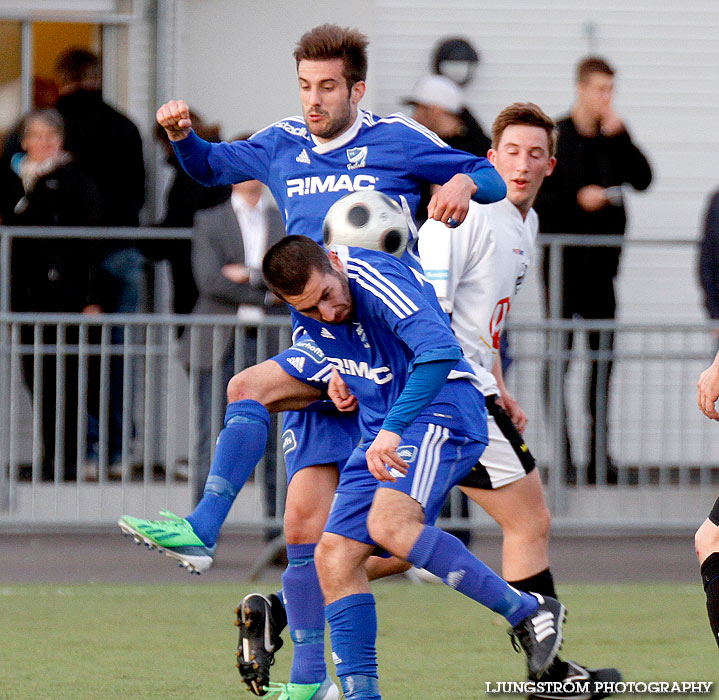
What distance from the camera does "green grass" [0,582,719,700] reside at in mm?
6457

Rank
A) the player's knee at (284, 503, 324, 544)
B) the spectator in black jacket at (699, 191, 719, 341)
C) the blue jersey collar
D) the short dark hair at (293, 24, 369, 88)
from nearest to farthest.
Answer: the short dark hair at (293, 24, 369, 88) < the blue jersey collar < the player's knee at (284, 503, 324, 544) < the spectator in black jacket at (699, 191, 719, 341)

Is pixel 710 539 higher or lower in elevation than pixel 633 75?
lower

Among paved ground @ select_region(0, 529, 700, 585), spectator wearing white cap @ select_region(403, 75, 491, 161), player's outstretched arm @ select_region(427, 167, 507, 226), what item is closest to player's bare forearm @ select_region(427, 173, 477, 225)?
player's outstretched arm @ select_region(427, 167, 507, 226)

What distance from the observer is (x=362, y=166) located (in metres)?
5.83

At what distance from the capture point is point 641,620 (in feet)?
26.7

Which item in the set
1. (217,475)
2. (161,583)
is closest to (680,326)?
(161,583)

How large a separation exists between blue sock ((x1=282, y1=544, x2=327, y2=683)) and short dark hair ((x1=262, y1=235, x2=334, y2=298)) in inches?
50.5

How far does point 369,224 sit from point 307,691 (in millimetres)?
1743

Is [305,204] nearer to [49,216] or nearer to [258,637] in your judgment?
[258,637]

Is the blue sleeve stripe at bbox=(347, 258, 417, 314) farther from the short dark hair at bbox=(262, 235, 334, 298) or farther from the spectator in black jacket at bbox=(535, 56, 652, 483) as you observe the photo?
the spectator in black jacket at bbox=(535, 56, 652, 483)

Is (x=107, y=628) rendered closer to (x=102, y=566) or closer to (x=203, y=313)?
(x=102, y=566)

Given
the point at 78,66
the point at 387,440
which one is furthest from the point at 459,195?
the point at 78,66

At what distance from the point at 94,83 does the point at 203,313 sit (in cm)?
222

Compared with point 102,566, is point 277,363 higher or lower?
higher
